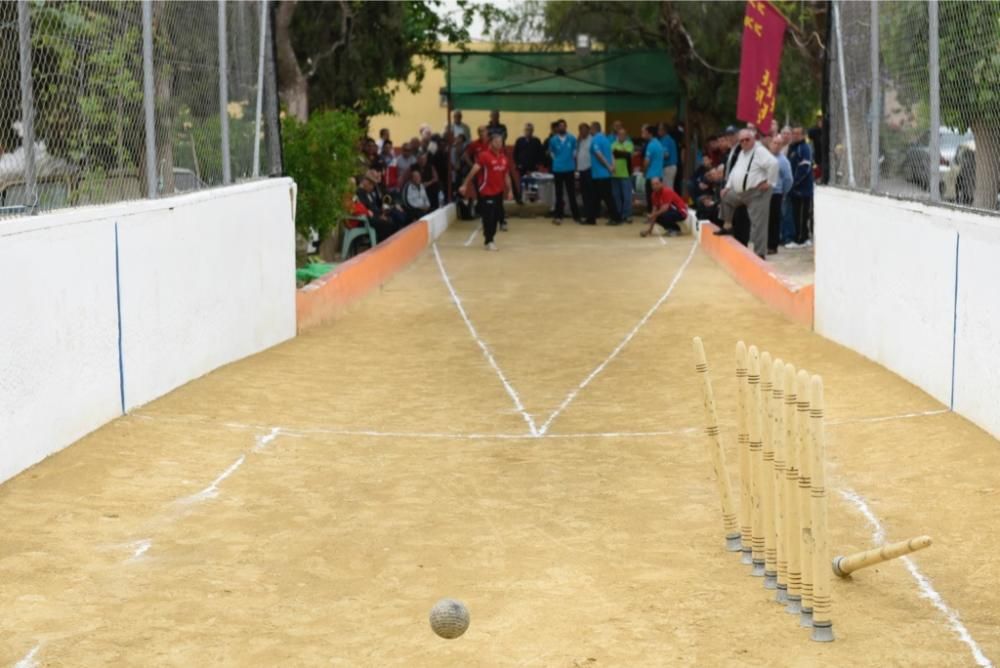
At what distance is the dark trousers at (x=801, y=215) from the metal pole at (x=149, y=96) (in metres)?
13.9

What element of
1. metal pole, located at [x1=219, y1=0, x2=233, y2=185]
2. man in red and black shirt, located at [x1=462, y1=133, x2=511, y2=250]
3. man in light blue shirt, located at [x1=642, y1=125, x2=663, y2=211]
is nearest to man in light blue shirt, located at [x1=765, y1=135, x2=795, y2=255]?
man in red and black shirt, located at [x1=462, y1=133, x2=511, y2=250]

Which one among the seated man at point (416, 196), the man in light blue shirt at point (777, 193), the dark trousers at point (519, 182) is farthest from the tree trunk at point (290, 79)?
the man in light blue shirt at point (777, 193)

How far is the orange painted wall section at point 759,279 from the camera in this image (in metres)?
16.5

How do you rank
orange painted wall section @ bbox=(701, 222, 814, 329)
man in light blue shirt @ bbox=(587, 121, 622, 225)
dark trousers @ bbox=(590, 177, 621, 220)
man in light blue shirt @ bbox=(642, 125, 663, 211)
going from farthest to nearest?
dark trousers @ bbox=(590, 177, 621, 220) → man in light blue shirt @ bbox=(587, 121, 622, 225) → man in light blue shirt @ bbox=(642, 125, 663, 211) → orange painted wall section @ bbox=(701, 222, 814, 329)

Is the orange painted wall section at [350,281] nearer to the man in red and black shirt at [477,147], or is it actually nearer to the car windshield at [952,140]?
the man in red and black shirt at [477,147]

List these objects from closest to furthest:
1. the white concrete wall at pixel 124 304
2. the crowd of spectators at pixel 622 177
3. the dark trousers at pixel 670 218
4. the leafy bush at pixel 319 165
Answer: the white concrete wall at pixel 124 304 < the leafy bush at pixel 319 165 < the crowd of spectators at pixel 622 177 < the dark trousers at pixel 670 218

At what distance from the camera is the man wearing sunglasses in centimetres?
2100

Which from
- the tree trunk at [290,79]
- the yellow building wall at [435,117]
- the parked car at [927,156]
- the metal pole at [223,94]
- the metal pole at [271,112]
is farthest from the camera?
the yellow building wall at [435,117]

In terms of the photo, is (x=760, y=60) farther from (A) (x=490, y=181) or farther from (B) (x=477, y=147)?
(B) (x=477, y=147)

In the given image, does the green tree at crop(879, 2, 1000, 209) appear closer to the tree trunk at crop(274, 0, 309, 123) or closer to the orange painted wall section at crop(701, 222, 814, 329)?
the orange painted wall section at crop(701, 222, 814, 329)

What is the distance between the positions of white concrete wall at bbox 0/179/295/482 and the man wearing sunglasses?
750 cm

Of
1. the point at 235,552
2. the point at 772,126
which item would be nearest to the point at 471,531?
the point at 235,552

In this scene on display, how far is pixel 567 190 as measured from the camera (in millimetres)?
31844

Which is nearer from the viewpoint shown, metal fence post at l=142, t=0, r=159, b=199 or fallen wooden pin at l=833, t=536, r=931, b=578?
fallen wooden pin at l=833, t=536, r=931, b=578
